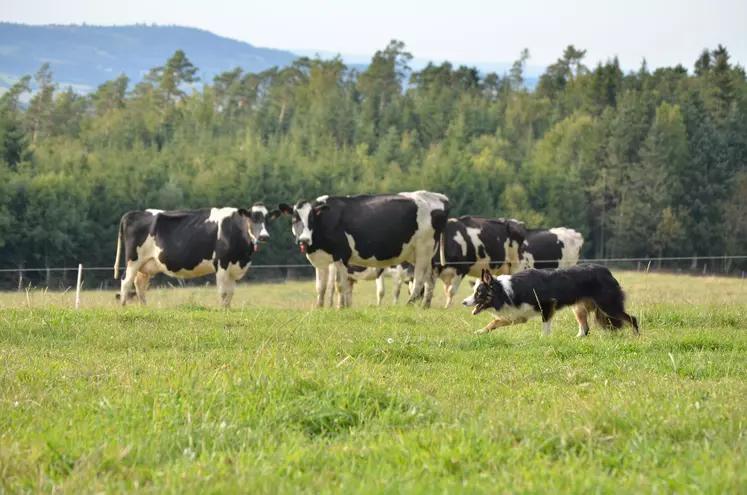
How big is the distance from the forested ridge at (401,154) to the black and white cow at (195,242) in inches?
1332

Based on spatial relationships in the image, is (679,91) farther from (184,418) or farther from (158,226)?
(184,418)

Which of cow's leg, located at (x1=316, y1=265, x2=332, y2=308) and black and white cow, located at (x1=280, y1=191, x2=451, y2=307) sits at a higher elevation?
black and white cow, located at (x1=280, y1=191, x2=451, y2=307)

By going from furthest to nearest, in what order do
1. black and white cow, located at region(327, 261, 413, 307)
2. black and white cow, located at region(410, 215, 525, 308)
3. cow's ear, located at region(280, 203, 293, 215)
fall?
black and white cow, located at region(327, 261, 413, 307) < black and white cow, located at region(410, 215, 525, 308) < cow's ear, located at region(280, 203, 293, 215)

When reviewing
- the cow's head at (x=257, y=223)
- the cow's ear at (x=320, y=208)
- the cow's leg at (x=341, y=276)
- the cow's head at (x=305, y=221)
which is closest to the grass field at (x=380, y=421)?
the cow's head at (x=305, y=221)

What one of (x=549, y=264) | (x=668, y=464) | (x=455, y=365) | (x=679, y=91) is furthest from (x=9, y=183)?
(x=679, y=91)

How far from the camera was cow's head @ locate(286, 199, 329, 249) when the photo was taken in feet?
65.6

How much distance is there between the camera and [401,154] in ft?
322

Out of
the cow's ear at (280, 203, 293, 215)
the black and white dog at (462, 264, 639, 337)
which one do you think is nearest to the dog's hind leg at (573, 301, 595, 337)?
the black and white dog at (462, 264, 639, 337)

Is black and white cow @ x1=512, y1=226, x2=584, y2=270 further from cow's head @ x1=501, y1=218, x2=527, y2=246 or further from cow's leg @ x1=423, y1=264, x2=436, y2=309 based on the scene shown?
cow's leg @ x1=423, y1=264, x2=436, y2=309

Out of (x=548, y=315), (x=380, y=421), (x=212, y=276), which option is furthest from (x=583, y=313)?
(x=212, y=276)

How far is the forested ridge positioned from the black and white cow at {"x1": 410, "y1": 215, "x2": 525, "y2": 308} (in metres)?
34.8

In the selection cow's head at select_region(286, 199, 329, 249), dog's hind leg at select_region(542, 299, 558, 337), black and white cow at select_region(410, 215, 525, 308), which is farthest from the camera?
black and white cow at select_region(410, 215, 525, 308)

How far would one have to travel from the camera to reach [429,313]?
54.2ft

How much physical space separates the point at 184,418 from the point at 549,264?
2433 centimetres
